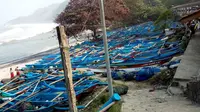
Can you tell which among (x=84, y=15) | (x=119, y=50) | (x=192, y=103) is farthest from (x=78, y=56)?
(x=192, y=103)

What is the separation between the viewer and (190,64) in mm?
9148

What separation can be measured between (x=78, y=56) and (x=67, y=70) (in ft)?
40.5

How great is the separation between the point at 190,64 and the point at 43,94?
5.84 metres

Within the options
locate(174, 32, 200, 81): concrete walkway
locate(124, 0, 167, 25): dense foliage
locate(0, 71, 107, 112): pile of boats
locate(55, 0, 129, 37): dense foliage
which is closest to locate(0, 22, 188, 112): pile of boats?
locate(0, 71, 107, 112): pile of boats

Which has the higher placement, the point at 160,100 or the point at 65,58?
the point at 65,58

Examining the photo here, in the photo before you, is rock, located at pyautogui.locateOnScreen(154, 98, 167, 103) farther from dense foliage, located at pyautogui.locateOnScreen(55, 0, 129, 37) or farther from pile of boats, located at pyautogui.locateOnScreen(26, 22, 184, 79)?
dense foliage, located at pyautogui.locateOnScreen(55, 0, 129, 37)

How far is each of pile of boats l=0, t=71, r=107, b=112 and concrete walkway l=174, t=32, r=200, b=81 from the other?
3112 mm

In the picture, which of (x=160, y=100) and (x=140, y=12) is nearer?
(x=160, y=100)

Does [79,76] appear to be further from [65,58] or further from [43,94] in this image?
[65,58]

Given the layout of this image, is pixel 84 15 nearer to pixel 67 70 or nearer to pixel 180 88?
pixel 180 88

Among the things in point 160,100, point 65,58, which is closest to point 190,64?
point 160,100

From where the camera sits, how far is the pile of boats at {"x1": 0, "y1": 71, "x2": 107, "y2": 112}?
884 cm

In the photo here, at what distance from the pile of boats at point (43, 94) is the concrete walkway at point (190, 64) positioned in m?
3.11

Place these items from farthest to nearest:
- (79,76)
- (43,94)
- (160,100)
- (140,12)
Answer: (140,12)
(79,76)
(43,94)
(160,100)
